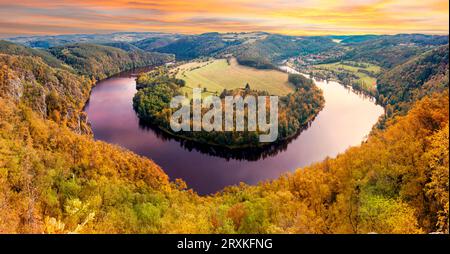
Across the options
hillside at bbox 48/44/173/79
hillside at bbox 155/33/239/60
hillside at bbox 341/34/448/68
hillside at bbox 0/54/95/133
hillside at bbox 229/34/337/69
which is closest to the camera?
hillside at bbox 0/54/95/133

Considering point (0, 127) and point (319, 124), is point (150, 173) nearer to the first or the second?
point (0, 127)

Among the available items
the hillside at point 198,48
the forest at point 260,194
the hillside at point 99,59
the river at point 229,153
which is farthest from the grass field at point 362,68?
the hillside at point 99,59

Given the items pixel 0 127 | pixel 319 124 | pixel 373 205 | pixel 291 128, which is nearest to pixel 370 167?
pixel 373 205

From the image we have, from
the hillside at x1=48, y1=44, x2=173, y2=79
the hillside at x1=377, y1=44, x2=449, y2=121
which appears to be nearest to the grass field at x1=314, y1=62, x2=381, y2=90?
the hillside at x1=377, y1=44, x2=449, y2=121

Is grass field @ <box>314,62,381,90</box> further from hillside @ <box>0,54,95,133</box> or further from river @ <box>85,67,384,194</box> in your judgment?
hillside @ <box>0,54,95,133</box>

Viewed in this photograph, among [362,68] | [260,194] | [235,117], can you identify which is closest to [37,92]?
[235,117]

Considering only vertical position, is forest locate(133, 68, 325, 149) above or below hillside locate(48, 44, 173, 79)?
below
